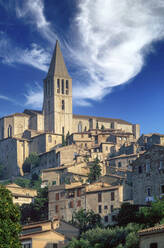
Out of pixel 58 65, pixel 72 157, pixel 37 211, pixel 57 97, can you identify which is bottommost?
pixel 37 211

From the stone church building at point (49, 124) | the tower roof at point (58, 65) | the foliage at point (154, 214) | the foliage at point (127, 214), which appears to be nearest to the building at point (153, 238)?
the foliage at point (154, 214)

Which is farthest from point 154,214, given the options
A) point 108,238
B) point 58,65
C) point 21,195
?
point 58,65

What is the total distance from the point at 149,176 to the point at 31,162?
51.2 m

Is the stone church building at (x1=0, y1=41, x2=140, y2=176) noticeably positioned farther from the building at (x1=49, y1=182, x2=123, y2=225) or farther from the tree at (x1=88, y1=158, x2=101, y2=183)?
the building at (x1=49, y1=182, x2=123, y2=225)

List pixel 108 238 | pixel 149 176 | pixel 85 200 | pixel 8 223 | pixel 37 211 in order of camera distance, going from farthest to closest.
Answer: pixel 37 211 → pixel 85 200 → pixel 149 176 → pixel 108 238 → pixel 8 223

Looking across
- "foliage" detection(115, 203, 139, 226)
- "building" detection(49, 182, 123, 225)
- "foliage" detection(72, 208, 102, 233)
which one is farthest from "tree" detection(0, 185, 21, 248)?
"building" detection(49, 182, 123, 225)

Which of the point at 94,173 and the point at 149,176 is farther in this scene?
the point at 94,173

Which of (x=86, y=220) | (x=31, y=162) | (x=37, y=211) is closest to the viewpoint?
(x=86, y=220)

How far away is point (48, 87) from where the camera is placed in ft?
405

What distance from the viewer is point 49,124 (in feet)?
383

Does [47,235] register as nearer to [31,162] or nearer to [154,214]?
[154,214]

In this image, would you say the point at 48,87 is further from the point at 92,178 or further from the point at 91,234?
the point at 91,234

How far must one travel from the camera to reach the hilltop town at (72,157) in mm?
48938

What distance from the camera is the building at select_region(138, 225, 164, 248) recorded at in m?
25.5
